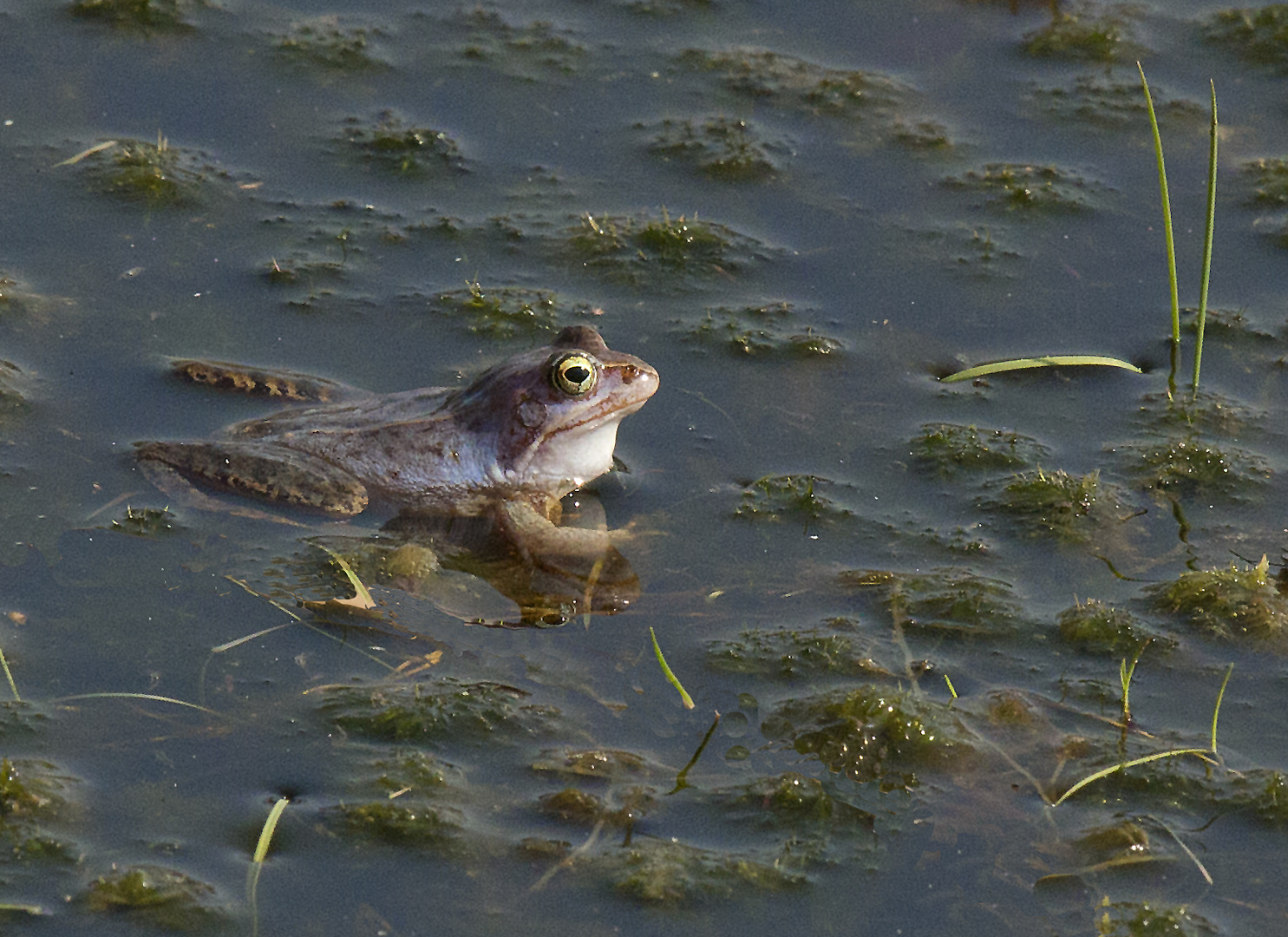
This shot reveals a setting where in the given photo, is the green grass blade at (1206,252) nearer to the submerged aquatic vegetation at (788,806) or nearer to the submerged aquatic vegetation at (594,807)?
the submerged aquatic vegetation at (788,806)

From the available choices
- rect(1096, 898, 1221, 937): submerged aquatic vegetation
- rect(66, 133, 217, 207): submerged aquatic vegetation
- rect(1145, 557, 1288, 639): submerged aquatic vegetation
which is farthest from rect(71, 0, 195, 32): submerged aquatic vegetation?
rect(1096, 898, 1221, 937): submerged aquatic vegetation

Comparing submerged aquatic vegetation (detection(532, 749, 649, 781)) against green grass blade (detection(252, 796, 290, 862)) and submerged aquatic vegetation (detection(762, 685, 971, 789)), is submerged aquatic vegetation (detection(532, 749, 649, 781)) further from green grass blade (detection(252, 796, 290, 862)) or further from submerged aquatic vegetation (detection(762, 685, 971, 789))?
green grass blade (detection(252, 796, 290, 862))

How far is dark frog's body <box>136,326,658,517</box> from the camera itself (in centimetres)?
533

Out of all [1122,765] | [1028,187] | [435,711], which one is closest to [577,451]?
[435,711]

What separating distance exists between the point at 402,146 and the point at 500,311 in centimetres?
127

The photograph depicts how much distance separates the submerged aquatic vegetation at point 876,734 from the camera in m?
4.52

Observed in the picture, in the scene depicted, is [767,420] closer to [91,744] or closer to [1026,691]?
Result: [1026,691]

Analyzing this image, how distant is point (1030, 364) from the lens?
19.7ft

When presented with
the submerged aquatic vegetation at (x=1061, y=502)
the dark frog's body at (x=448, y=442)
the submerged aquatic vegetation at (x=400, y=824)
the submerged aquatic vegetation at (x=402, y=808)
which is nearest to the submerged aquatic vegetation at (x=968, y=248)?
the submerged aquatic vegetation at (x=1061, y=502)

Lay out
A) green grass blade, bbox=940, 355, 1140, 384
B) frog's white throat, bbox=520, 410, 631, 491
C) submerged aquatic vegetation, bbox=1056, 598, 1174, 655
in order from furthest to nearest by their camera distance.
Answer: green grass blade, bbox=940, 355, 1140, 384 < frog's white throat, bbox=520, 410, 631, 491 < submerged aquatic vegetation, bbox=1056, 598, 1174, 655

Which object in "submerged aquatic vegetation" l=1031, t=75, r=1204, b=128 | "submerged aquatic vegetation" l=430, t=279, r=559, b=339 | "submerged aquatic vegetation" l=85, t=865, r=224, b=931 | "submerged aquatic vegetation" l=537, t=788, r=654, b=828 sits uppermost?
"submerged aquatic vegetation" l=1031, t=75, r=1204, b=128

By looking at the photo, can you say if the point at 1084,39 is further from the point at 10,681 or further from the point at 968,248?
the point at 10,681

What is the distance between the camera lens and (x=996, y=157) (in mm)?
7352

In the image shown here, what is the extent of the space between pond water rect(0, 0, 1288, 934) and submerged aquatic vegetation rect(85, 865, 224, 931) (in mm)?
11
